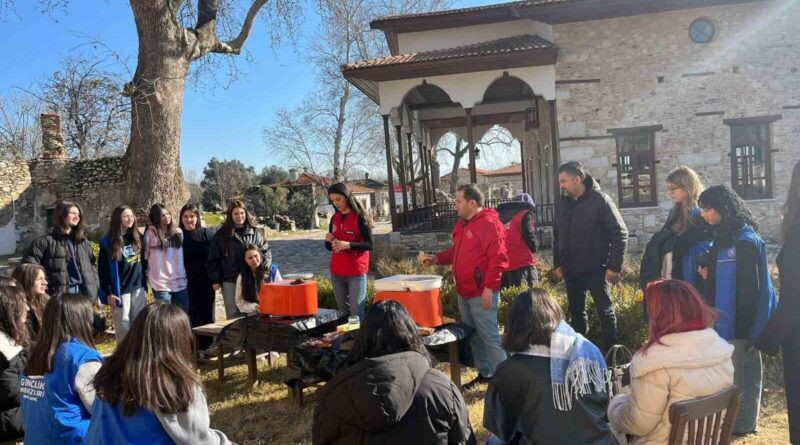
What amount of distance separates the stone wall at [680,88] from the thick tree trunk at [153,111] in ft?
28.6

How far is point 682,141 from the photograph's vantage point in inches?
516

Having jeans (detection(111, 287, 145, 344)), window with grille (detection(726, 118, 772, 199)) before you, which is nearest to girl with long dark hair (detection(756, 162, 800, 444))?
jeans (detection(111, 287, 145, 344))

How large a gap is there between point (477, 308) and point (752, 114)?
11772 mm

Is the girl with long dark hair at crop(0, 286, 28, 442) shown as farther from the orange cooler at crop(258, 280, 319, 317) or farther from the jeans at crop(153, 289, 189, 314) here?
the jeans at crop(153, 289, 189, 314)

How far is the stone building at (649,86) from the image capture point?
12625 mm

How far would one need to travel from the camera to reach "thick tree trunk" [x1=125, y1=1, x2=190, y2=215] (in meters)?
8.43

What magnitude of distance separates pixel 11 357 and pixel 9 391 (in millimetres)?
195

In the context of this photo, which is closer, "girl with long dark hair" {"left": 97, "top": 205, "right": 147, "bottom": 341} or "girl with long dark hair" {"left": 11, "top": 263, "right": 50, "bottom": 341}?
"girl with long dark hair" {"left": 11, "top": 263, "right": 50, "bottom": 341}

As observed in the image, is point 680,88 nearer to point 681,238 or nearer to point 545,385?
point 681,238

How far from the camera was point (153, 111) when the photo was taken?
27.6 feet

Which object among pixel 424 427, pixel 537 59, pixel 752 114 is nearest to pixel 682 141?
pixel 752 114

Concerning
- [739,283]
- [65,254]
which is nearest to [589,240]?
[739,283]

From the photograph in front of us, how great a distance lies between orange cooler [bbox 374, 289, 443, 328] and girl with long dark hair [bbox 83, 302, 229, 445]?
63.6 inches

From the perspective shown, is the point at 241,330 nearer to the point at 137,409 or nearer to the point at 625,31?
the point at 137,409
